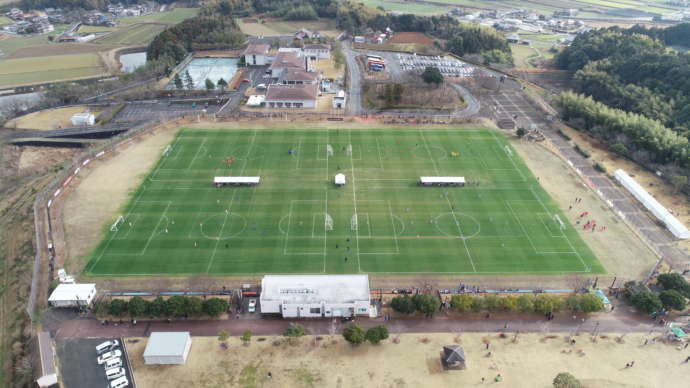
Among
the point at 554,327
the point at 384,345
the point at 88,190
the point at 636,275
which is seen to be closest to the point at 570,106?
the point at 636,275

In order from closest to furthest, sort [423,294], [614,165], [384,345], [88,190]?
[384,345], [423,294], [88,190], [614,165]

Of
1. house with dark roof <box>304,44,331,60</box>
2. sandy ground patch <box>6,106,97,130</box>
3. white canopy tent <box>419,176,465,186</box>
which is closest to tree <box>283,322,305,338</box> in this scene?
white canopy tent <box>419,176,465,186</box>

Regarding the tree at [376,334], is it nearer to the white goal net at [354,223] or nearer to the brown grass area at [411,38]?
the white goal net at [354,223]

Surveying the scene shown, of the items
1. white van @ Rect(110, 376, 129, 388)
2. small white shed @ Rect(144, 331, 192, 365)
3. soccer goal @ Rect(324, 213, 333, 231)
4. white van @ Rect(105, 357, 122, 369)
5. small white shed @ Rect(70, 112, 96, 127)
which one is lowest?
white van @ Rect(110, 376, 129, 388)

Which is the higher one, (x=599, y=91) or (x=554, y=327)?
(x=599, y=91)

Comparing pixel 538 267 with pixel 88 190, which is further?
pixel 88 190

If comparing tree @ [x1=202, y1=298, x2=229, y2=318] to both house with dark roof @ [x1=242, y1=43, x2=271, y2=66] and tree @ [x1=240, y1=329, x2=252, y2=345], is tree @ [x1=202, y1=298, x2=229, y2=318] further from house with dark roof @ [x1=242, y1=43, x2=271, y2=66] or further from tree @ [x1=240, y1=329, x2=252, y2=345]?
house with dark roof @ [x1=242, y1=43, x2=271, y2=66]

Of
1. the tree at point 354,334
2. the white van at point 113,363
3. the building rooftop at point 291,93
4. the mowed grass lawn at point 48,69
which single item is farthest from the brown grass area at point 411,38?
the white van at point 113,363

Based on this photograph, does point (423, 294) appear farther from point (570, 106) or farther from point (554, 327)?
point (570, 106)
